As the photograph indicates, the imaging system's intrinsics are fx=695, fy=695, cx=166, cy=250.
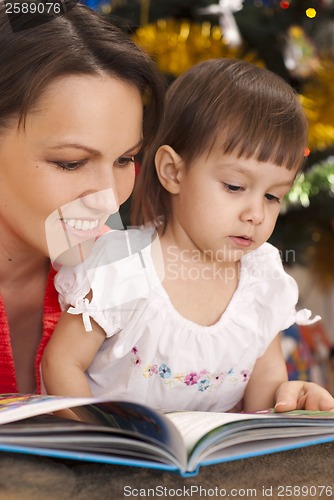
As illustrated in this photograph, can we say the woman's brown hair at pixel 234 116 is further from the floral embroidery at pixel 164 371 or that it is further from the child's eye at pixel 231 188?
the floral embroidery at pixel 164 371

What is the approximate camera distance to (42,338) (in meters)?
0.93

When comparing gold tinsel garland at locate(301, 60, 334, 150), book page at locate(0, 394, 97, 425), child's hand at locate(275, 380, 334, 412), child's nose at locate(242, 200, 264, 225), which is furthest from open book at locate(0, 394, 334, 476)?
gold tinsel garland at locate(301, 60, 334, 150)

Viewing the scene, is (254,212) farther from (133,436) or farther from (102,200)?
(133,436)

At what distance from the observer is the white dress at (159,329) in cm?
→ 85

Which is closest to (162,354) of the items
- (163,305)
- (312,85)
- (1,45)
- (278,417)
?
(163,305)

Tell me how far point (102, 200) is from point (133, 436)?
32 cm

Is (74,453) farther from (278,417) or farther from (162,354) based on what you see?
(162,354)

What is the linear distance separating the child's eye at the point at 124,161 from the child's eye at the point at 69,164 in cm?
5

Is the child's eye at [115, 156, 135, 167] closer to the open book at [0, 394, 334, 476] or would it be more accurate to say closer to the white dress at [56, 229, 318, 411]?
the white dress at [56, 229, 318, 411]

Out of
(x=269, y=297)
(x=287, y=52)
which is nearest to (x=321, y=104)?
(x=287, y=52)

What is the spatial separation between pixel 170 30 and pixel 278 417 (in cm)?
109

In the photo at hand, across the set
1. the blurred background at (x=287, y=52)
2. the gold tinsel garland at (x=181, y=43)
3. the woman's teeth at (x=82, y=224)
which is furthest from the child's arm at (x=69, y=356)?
the gold tinsel garland at (x=181, y=43)

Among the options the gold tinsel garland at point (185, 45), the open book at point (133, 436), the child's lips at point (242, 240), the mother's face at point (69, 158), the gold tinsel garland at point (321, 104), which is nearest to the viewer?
the open book at point (133, 436)

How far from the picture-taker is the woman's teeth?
31.6 inches
